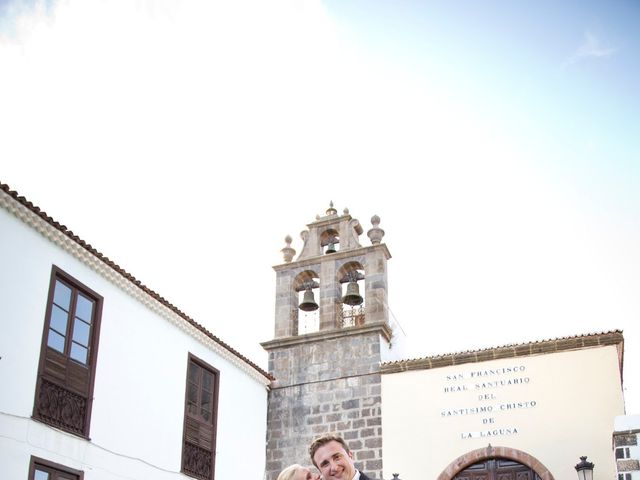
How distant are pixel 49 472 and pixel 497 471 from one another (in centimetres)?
724

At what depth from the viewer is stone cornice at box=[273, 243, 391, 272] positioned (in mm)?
16516

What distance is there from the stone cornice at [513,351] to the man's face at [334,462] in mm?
10755

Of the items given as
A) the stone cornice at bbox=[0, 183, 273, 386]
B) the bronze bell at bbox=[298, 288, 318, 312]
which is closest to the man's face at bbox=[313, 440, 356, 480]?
the stone cornice at bbox=[0, 183, 273, 386]

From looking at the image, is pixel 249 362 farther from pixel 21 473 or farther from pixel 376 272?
pixel 21 473

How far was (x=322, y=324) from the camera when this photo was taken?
53.4 feet

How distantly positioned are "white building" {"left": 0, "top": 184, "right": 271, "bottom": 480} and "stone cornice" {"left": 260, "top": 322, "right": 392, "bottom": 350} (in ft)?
6.45

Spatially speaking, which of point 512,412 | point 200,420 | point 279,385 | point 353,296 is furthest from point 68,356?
point 512,412

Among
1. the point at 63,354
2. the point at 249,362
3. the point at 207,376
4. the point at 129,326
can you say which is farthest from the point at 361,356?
the point at 63,354

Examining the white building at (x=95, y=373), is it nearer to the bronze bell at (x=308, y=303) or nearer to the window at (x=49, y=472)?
the window at (x=49, y=472)

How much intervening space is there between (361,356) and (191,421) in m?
3.75

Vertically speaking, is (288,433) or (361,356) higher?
(361,356)

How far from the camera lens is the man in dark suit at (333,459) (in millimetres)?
4047

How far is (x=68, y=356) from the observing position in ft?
35.3

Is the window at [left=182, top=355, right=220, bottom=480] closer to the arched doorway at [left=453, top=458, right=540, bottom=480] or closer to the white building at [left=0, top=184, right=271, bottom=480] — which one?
the white building at [left=0, top=184, right=271, bottom=480]
